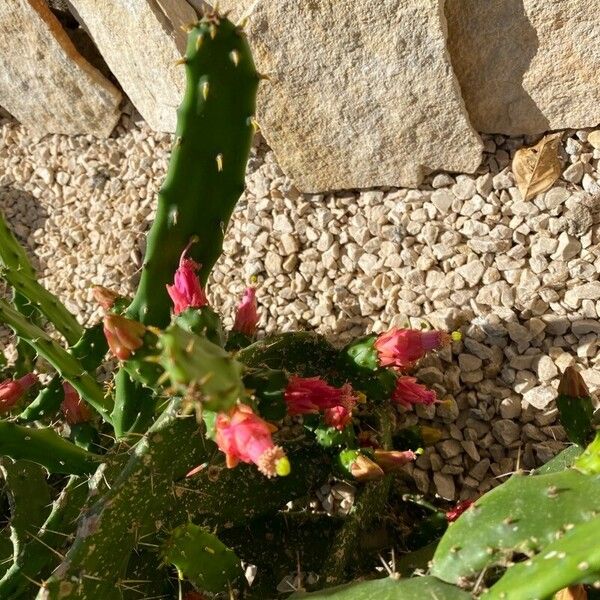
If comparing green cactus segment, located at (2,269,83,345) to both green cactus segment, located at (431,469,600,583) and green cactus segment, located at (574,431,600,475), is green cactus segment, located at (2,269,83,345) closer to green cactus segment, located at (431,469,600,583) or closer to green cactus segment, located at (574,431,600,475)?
green cactus segment, located at (431,469,600,583)

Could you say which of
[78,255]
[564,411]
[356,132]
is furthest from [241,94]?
[78,255]

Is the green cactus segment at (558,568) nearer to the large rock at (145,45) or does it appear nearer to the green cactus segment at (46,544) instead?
the green cactus segment at (46,544)

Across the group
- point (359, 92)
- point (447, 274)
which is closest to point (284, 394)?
point (447, 274)

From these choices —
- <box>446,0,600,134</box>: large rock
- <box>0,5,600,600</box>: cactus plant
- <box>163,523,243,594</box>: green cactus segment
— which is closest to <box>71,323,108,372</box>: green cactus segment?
<box>0,5,600,600</box>: cactus plant

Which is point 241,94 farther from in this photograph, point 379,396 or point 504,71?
point 504,71

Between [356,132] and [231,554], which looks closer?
[231,554]

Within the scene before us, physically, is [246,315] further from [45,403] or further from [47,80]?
[47,80]

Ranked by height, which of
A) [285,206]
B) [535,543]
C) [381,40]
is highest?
[381,40]
